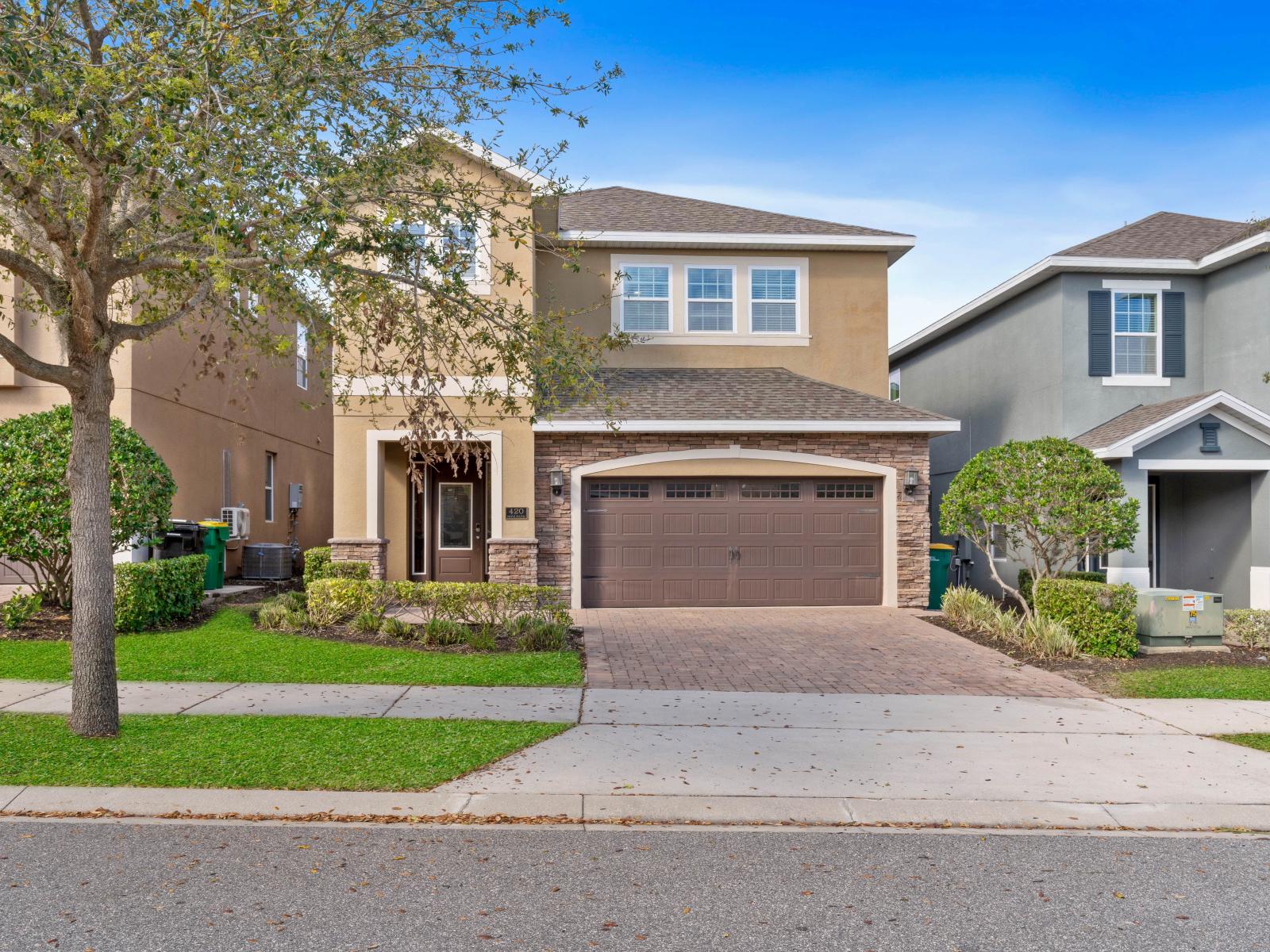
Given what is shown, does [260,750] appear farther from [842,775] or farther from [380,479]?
[380,479]

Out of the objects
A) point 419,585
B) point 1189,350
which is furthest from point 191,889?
point 1189,350

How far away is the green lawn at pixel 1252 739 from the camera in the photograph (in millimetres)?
7500

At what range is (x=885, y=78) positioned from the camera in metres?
14.2

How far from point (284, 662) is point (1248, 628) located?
12.1 metres

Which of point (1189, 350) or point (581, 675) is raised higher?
point (1189, 350)

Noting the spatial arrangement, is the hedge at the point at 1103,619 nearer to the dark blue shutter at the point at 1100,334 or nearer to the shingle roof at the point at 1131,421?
the shingle roof at the point at 1131,421

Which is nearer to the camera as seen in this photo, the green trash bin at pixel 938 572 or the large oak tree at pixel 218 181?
the large oak tree at pixel 218 181

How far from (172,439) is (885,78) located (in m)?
14.0

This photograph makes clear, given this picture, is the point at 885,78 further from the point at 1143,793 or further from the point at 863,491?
the point at 1143,793

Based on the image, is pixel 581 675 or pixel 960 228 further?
A: pixel 960 228

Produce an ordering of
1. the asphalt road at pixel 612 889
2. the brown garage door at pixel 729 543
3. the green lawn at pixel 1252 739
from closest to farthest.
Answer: the asphalt road at pixel 612 889
the green lawn at pixel 1252 739
the brown garage door at pixel 729 543

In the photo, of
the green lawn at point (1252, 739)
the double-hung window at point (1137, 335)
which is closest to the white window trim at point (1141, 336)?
the double-hung window at point (1137, 335)

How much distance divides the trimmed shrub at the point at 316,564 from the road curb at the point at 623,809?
9.71 m

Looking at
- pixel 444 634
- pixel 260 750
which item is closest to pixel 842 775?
pixel 260 750
